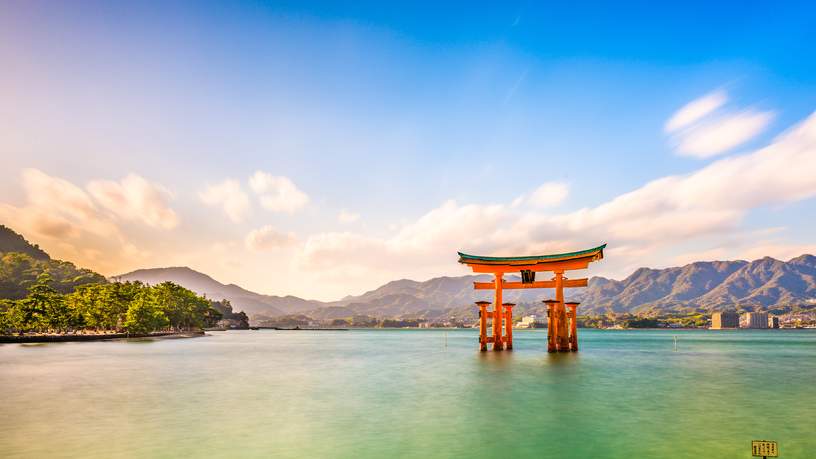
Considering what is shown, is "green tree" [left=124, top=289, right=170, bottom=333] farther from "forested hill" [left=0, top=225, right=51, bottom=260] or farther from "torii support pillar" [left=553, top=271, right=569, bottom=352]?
"forested hill" [left=0, top=225, right=51, bottom=260]

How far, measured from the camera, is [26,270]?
146750mm

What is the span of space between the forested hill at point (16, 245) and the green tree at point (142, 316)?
136 m

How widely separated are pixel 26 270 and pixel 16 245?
4834cm

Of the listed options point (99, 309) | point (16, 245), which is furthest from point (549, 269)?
point (16, 245)

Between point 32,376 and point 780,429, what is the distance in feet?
128

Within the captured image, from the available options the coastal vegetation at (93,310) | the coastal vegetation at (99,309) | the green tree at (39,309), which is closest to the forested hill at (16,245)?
the coastal vegetation at (99,309)

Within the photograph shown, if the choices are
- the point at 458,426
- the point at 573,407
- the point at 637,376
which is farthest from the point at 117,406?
the point at 637,376

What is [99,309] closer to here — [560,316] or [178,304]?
[178,304]

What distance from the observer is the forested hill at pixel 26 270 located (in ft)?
421

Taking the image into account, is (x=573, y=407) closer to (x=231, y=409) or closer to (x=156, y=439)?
(x=231, y=409)

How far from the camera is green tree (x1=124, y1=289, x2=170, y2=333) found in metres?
76.1

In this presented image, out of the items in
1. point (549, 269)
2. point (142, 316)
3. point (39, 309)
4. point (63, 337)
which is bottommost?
point (63, 337)

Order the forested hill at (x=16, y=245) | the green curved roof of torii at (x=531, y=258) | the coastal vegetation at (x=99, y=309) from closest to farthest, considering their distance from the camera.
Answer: the green curved roof of torii at (x=531, y=258) < the coastal vegetation at (x=99, y=309) < the forested hill at (x=16, y=245)

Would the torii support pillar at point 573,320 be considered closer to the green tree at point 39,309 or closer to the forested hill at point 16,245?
the green tree at point 39,309
